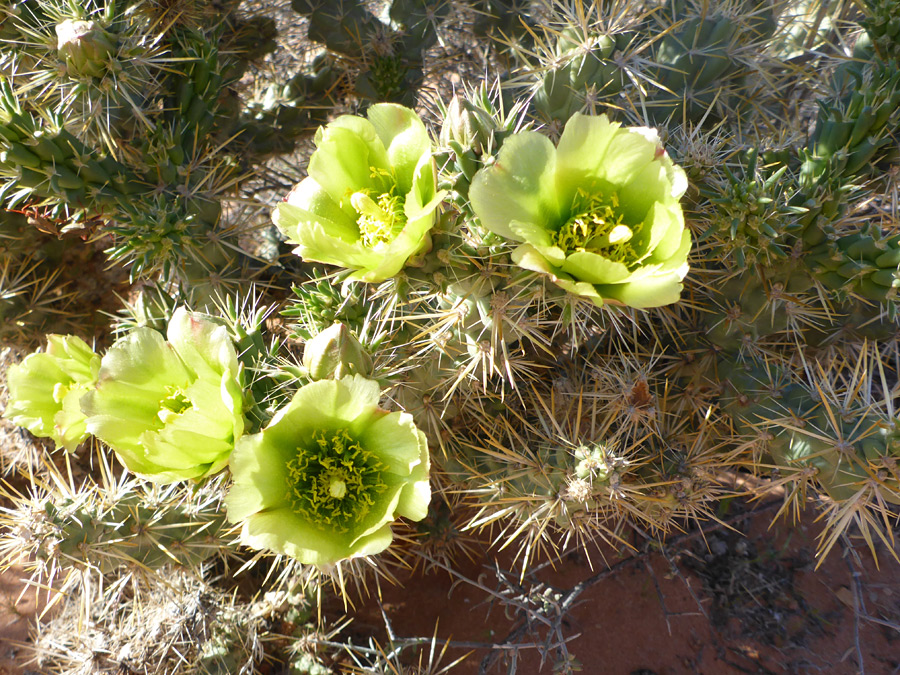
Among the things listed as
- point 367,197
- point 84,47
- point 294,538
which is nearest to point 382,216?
point 367,197

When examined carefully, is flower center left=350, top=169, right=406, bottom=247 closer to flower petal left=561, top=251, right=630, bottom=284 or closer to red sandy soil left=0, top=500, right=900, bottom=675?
flower petal left=561, top=251, right=630, bottom=284

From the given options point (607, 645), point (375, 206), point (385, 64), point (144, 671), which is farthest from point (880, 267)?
point (144, 671)

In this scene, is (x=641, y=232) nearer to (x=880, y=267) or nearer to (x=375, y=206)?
(x=375, y=206)

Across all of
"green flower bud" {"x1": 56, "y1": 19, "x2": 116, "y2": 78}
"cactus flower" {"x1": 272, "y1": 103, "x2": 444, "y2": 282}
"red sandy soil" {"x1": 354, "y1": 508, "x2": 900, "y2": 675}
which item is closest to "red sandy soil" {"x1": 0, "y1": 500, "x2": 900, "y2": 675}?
"red sandy soil" {"x1": 354, "y1": 508, "x2": 900, "y2": 675}

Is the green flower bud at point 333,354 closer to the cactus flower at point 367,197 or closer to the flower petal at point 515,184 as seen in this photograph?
the cactus flower at point 367,197

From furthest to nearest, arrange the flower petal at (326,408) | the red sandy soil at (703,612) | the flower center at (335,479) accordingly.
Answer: the red sandy soil at (703,612)
the flower center at (335,479)
the flower petal at (326,408)

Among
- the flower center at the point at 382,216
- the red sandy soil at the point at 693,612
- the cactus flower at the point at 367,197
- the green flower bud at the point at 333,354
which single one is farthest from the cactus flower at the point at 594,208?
the red sandy soil at the point at 693,612
